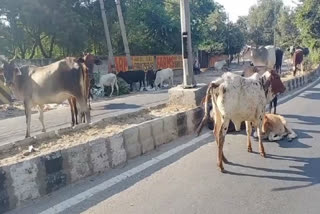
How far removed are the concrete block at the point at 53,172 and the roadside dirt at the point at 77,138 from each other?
22cm

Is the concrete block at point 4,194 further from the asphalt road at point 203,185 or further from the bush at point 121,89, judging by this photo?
the bush at point 121,89

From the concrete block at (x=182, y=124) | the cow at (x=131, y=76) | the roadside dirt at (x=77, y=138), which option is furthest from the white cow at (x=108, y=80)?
the concrete block at (x=182, y=124)

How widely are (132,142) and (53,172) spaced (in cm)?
160

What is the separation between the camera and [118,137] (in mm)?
5664

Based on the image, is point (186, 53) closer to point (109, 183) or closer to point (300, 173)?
point (300, 173)

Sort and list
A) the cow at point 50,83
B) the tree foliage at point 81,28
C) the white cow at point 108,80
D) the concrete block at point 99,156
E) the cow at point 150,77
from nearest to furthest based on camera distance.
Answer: the concrete block at point 99,156
the cow at point 50,83
the white cow at point 108,80
the tree foliage at point 81,28
the cow at point 150,77

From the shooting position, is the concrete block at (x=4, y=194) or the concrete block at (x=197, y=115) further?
the concrete block at (x=197, y=115)

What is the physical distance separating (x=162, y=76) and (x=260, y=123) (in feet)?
51.5

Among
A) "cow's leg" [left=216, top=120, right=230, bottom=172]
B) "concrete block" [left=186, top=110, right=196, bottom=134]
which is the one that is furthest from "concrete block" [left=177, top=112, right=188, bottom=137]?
"cow's leg" [left=216, top=120, right=230, bottom=172]

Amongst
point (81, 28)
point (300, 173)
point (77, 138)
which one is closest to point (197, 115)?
point (77, 138)

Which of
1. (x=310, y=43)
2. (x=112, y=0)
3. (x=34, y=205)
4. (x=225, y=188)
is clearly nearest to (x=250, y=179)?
(x=225, y=188)

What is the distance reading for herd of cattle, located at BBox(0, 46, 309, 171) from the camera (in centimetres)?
562

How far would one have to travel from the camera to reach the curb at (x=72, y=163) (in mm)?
4223

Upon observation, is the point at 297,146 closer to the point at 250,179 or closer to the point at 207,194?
the point at 250,179
